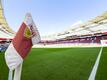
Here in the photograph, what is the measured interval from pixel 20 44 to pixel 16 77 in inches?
16.9

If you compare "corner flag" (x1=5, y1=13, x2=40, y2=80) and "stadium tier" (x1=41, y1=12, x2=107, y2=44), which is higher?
"corner flag" (x1=5, y1=13, x2=40, y2=80)

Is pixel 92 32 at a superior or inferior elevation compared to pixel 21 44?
inferior

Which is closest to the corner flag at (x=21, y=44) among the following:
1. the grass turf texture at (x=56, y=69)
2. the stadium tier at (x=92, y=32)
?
the grass turf texture at (x=56, y=69)

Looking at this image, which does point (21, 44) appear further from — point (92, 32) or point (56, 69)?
point (92, 32)

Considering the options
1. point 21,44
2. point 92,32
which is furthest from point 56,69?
point 92,32

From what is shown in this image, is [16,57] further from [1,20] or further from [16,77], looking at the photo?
[1,20]

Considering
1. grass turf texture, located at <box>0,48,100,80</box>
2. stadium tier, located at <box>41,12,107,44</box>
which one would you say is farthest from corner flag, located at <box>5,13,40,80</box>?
stadium tier, located at <box>41,12,107,44</box>

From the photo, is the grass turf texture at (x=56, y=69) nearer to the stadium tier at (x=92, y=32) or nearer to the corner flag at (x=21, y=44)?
the corner flag at (x=21, y=44)

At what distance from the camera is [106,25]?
51250mm

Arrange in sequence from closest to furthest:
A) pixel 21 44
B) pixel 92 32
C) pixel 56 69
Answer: pixel 21 44
pixel 56 69
pixel 92 32

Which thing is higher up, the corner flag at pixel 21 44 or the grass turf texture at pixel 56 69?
the corner flag at pixel 21 44

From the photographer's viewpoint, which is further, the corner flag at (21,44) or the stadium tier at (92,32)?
the stadium tier at (92,32)

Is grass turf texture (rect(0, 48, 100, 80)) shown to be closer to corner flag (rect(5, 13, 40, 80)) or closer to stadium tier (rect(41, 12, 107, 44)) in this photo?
corner flag (rect(5, 13, 40, 80))

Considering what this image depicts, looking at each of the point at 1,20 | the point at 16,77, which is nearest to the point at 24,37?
the point at 16,77
